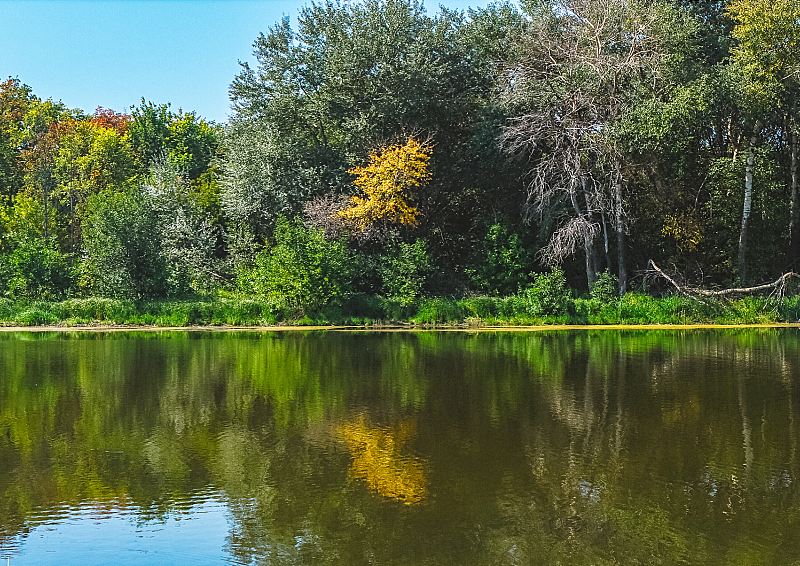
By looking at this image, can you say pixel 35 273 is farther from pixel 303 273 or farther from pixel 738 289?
pixel 738 289

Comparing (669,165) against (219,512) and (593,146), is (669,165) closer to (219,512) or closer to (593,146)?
(593,146)

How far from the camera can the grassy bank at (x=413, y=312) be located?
3083 centimetres

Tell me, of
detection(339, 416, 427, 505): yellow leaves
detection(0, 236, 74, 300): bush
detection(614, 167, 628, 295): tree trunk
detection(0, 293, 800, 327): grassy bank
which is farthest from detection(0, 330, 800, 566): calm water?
detection(0, 236, 74, 300): bush

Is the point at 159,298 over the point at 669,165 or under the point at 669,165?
under

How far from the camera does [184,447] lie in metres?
12.1

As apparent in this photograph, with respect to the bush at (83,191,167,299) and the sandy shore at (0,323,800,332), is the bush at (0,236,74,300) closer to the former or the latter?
the bush at (83,191,167,299)

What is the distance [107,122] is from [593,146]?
38854 millimetres

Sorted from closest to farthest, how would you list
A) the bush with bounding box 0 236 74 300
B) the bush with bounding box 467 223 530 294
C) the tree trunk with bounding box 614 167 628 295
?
the tree trunk with bounding box 614 167 628 295 < the bush with bounding box 0 236 74 300 < the bush with bounding box 467 223 530 294

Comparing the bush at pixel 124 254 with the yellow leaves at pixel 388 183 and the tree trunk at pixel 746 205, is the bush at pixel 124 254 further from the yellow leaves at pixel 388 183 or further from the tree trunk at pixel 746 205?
the tree trunk at pixel 746 205

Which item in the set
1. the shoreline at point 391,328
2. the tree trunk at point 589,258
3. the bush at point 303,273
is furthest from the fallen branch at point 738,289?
the bush at point 303,273

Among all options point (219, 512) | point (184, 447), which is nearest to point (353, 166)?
point (184, 447)

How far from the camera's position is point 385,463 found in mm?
11109

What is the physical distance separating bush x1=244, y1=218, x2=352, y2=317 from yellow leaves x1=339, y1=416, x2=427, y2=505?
17.7 metres

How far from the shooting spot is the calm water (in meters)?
8.16
